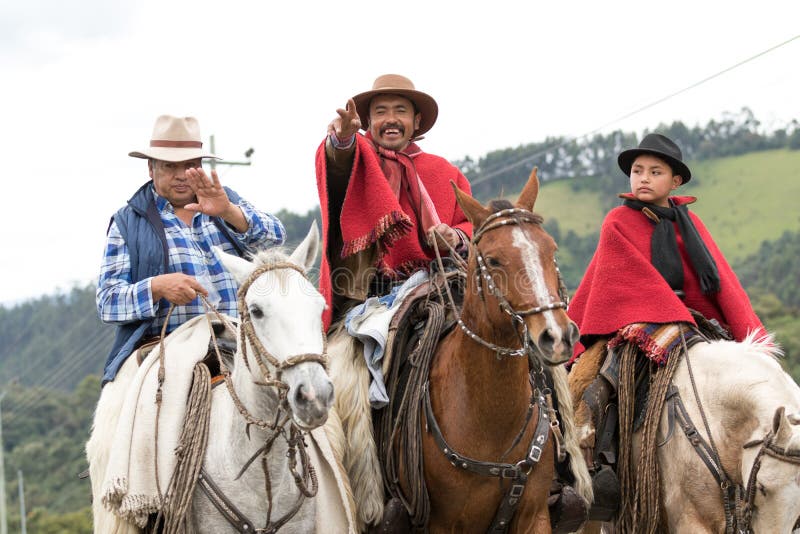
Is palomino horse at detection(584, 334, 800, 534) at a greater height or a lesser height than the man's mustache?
lesser

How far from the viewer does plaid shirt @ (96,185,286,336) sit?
5480mm

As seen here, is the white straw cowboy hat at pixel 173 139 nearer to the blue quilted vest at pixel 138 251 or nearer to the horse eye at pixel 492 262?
the blue quilted vest at pixel 138 251

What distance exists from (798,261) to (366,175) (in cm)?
4992

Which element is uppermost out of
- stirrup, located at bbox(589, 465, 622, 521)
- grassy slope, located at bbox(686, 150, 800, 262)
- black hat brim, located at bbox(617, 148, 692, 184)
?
black hat brim, located at bbox(617, 148, 692, 184)

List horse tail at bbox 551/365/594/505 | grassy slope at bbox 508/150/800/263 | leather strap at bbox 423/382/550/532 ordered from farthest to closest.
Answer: grassy slope at bbox 508/150/800/263
horse tail at bbox 551/365/594/505
leather strap at bbox 423/382/550/532

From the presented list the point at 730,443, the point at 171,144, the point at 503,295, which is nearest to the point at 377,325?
the point at 503,295

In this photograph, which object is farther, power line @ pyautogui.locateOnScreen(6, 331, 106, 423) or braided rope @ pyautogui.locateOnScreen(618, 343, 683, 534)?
power line @ pyautogui.locateOnScreen(6, 331, 106, 423)

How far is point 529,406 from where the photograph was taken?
5.47 metres

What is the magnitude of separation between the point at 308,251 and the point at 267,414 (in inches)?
34.1

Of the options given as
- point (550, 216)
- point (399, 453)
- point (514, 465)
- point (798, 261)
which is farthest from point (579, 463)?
point (550, 216)

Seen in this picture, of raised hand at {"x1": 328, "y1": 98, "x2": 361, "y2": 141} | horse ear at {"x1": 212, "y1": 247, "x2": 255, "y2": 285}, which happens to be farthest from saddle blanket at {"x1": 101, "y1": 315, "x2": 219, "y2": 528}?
raised hand at {"x1": 328, "y1": 98, "x2": 361, "y2": 141}

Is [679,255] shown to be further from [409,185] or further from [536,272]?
[536,272]

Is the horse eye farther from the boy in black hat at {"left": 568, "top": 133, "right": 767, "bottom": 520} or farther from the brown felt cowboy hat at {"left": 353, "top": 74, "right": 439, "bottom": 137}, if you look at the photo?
the brown felt cowboy hat at {"left": 353, "top": 74, "right": 439, "bottom": 137}

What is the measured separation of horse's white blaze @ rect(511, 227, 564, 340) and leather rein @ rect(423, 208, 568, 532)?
5cm
